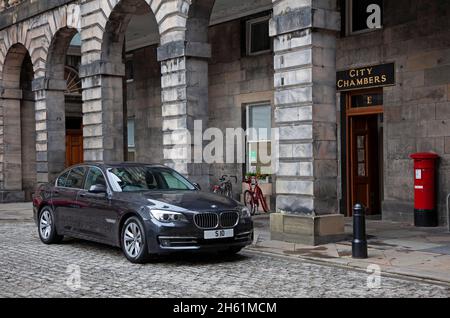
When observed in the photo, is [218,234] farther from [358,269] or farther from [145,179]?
[358,269]

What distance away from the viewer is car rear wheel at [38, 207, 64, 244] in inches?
484

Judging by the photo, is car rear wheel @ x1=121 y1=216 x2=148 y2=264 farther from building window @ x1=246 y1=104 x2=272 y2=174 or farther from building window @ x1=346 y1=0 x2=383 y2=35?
building window @ x1=246 y1=104 x2=272 y2=174

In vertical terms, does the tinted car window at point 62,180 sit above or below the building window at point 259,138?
below

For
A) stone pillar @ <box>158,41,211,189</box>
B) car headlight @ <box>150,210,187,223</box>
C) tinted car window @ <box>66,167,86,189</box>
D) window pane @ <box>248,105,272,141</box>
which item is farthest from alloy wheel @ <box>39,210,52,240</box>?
window pane @ <box>248,105,272,141</box>

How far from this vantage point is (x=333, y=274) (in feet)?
29.5

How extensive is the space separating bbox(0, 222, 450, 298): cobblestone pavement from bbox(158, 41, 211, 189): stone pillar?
178 inches

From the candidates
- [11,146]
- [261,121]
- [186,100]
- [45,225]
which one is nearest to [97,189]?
[45,225]

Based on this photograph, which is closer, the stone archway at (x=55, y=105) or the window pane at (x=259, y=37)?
the window pane at (x=259, y=37)

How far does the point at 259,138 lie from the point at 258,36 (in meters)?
2.98

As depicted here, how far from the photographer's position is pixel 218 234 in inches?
385

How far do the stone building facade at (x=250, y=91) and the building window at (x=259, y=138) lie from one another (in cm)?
24

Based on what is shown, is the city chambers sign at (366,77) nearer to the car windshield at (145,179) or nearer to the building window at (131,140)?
the car windshield at (145,179)

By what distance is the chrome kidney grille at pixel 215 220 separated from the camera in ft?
31.7

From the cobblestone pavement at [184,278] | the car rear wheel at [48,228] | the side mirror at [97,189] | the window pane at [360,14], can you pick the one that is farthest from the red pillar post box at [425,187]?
the car rear wheel at [48,228]
